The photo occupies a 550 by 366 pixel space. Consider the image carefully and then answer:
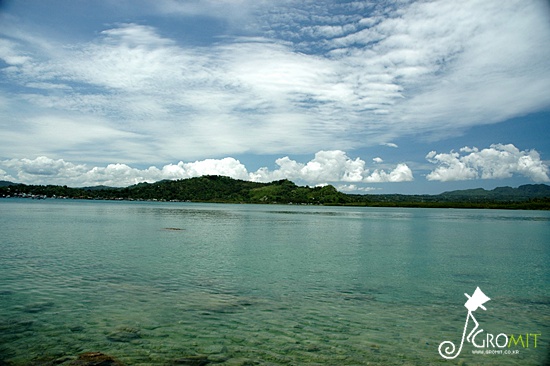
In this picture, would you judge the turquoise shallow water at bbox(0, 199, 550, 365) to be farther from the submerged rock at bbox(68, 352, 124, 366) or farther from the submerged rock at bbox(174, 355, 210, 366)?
the submerged rock at bbox(68, 352, 124, 366)

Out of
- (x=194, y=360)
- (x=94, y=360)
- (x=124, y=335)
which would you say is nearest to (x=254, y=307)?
(x=124, y=335)

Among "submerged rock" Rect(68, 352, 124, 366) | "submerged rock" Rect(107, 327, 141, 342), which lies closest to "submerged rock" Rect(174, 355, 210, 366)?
"submerged rock" Rect(68, 352, 124, 366)

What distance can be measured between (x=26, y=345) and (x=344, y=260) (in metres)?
29.7

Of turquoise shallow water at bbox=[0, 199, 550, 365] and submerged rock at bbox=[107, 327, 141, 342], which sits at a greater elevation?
submerged rock at bbox=[107, 327, 141, 342]

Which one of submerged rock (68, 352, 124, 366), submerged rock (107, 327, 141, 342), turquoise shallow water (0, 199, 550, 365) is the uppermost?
submerged rock (68, 352, 124, 366)

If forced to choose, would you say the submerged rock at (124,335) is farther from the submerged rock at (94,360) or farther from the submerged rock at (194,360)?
the submerged rock at (194,360)

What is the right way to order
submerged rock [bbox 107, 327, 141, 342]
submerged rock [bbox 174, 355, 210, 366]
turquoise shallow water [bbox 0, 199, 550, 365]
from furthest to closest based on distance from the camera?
submerged rock [bbox 107, 327, 141, 342], turquoise shallow water [bbox 0, 199, 550, 365], submerged rock [bbox 174, 355, 210, 366]

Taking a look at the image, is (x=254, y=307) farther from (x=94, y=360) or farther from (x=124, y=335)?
(x=94, y=360)

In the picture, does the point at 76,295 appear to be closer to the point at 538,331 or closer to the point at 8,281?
the point at 8,281

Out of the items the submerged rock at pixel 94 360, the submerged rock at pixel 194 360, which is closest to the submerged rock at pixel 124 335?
the submerged rock at pixel 94 360

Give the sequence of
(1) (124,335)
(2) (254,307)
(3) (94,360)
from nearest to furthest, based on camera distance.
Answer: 1. (3) (94,360)
2. (1) (124,335)
3. (2) (254,307)

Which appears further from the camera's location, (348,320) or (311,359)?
(348,320)

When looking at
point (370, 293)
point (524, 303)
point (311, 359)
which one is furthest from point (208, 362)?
point (524, 303)

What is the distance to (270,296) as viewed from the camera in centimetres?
2266
